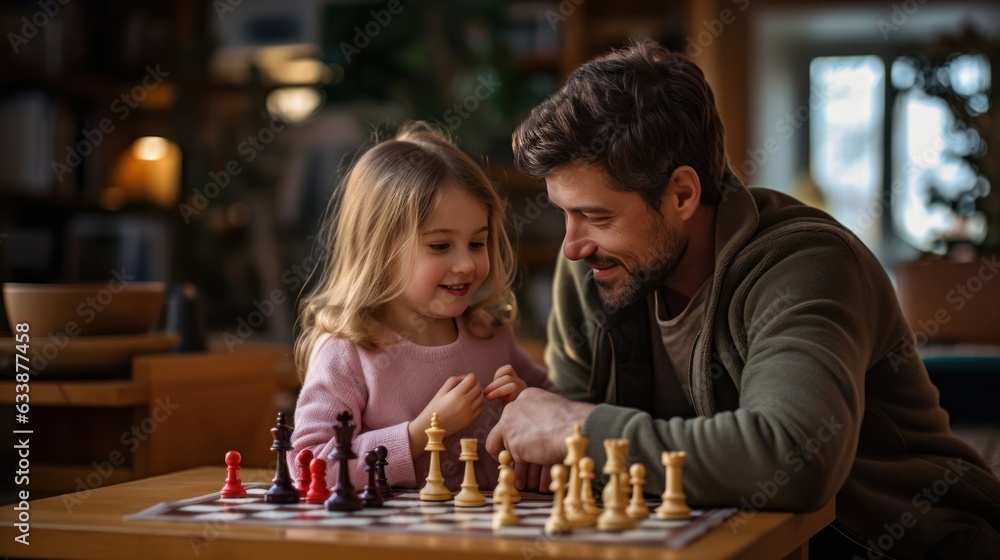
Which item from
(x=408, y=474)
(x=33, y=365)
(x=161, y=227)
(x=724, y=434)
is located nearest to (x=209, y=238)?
(x=161, y=227)

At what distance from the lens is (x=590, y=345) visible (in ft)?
7.11

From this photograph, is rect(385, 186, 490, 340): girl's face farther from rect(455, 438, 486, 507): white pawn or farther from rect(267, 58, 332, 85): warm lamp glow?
rect(267, 58, 332, 85): warm lamp glow

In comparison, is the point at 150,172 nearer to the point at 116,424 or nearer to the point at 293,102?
the point at 293,102

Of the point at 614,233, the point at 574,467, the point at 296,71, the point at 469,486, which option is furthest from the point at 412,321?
the point at 296,71

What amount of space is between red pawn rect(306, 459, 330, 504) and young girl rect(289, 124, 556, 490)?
11cm

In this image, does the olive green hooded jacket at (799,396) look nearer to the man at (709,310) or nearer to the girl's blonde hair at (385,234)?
the man at (709,310)

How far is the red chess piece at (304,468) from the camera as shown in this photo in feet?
5.12

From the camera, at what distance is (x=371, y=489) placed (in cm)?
147

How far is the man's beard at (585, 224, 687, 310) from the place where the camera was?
74.7 inches

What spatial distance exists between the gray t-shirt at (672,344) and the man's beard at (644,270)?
0.06 metres

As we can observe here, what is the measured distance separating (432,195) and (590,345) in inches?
19.9

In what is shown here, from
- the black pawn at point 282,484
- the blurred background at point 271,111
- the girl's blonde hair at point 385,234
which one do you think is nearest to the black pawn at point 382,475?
the black pawn at point 282,484

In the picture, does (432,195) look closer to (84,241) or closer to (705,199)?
(705,199)

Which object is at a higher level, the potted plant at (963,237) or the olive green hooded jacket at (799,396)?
the potted plant at (963,237)
